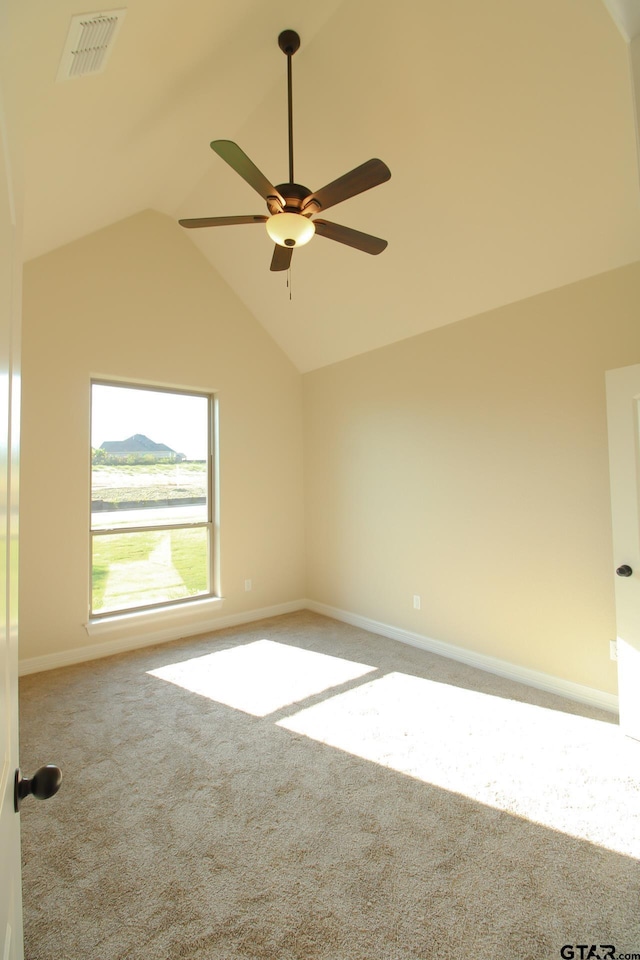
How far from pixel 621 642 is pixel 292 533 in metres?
3.29

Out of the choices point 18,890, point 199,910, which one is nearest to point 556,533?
point 199,910

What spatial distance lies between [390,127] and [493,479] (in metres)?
2.39

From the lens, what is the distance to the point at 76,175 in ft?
8.79

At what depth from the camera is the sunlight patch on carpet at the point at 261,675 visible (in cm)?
304

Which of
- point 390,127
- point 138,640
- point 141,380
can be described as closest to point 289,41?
point 390,127

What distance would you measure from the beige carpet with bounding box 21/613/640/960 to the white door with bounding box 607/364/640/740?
29 cm

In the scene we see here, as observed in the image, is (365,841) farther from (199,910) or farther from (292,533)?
(292,533)

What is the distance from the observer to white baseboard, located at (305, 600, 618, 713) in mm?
2861

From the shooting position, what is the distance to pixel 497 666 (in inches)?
133

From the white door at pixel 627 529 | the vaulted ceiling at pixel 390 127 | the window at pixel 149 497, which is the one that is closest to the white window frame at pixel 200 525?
the window at pixel 149 497

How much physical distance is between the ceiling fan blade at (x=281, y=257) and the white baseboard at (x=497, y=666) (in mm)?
3101

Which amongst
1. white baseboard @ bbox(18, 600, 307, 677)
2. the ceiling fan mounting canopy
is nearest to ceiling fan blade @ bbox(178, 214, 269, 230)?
the ceiling fan mounting canopy

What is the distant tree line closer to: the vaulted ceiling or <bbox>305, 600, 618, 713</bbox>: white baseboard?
the vaulted ceiling

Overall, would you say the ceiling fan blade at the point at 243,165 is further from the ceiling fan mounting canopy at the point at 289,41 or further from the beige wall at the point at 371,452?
the beige wall at the point at 371,452
